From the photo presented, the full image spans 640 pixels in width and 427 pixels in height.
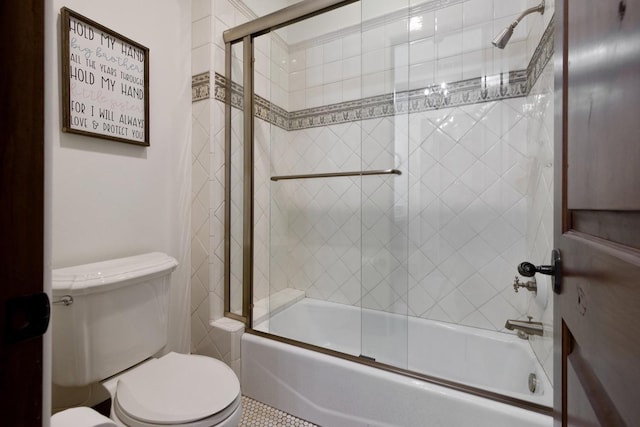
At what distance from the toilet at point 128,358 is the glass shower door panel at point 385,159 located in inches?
33.6

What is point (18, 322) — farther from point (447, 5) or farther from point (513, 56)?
point (447, 5)

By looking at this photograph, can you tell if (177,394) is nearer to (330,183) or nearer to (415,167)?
(330,183)

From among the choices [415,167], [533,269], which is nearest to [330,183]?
[415,167]

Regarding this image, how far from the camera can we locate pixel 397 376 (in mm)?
1192

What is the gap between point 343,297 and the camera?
1.93m

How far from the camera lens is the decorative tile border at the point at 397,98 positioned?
4.80 feet

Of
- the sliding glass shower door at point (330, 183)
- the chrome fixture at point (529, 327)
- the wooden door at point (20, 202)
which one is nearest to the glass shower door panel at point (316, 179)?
the sliding glass shower door at point (330, 183)

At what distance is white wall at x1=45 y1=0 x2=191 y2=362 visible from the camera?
1.12 m

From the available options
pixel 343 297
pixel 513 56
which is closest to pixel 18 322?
pixel 343 297

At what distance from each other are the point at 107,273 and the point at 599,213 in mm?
1352

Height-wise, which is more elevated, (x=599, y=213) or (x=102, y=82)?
(x=102, y=82)

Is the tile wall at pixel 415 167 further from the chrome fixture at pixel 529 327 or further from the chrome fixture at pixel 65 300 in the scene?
the chrome fixture at pixel 65 300

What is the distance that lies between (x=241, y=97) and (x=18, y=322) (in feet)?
5.28

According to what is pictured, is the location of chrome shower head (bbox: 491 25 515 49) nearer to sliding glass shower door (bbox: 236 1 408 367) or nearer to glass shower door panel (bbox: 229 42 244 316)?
sliding glass shower door (bbox: 236 1 408 367)
